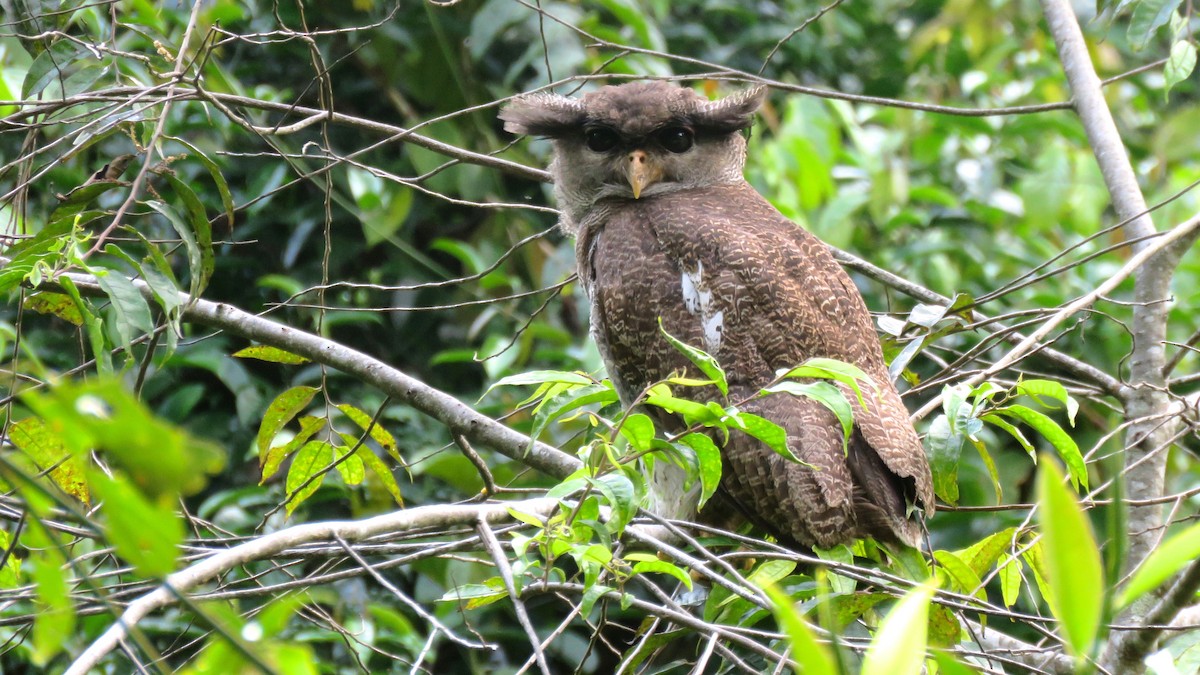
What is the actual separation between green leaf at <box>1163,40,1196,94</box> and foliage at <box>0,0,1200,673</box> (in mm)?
10

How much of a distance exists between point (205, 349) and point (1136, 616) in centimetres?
387

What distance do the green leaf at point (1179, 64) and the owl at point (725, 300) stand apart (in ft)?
A: 3.42

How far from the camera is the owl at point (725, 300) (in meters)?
2.89

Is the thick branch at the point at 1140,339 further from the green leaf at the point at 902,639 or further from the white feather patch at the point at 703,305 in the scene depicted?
the green leaf at the point at 902,639

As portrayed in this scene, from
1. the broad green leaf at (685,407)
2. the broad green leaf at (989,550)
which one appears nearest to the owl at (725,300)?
the broad green leaf at (989,550)

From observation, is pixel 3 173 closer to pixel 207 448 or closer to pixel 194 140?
pixel 207 448

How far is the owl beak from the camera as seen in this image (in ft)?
12.0

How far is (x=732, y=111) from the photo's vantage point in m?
3.95

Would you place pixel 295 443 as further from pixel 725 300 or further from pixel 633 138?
pixel 633 138

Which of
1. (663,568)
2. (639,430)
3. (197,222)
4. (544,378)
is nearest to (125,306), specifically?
(197,222)

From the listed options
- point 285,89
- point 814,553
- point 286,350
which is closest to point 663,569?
point 814,553

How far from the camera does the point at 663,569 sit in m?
1.83

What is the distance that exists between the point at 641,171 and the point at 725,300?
28.7 inches

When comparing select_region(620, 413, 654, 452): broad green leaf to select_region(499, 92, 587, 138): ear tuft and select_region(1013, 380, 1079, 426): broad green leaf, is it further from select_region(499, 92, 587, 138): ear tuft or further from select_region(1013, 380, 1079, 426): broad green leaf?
select_region(499, 92, 587, 138): ear tuft
